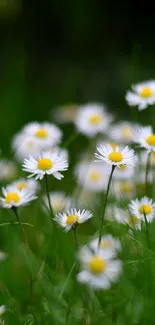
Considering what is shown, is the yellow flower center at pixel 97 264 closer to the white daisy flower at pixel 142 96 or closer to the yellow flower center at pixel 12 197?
the yellow flower center at pixel 12 197

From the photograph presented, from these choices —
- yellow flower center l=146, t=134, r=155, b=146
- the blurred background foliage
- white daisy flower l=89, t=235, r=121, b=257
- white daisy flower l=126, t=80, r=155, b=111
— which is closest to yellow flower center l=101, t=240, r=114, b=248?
white daisy flower l=89, t=235, r=121, b=257

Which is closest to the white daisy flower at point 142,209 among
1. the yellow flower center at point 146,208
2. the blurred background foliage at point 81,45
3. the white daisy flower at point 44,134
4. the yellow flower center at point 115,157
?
the yellow flower center at point 146,208

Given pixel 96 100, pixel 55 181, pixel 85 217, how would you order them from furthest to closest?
pixel 96 100
pixel 55 181
pixel 85 217

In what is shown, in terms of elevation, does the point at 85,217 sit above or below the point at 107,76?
below

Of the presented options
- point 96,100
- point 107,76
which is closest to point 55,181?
point 96,100

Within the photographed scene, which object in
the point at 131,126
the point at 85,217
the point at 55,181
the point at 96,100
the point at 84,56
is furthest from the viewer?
the point at 84,56

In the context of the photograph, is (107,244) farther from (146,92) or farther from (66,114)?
(66,114)

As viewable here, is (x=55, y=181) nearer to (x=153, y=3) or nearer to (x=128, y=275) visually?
(x=128, y=275)
